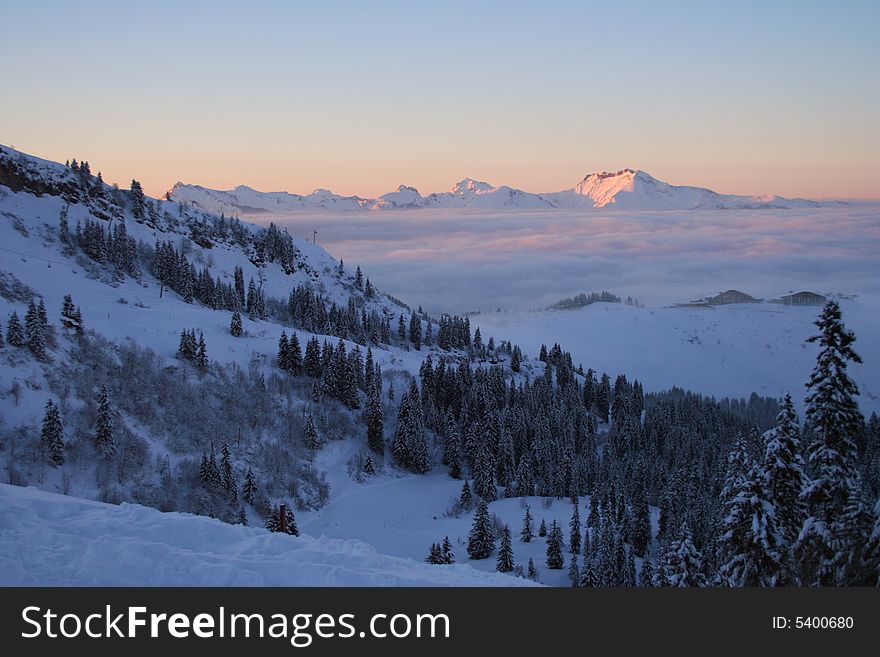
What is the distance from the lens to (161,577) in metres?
14.9

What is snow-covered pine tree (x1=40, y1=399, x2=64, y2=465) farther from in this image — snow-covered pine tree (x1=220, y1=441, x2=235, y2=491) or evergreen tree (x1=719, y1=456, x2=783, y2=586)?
evergreen tree (x1=719, y1=456, x2=783, y2=586)

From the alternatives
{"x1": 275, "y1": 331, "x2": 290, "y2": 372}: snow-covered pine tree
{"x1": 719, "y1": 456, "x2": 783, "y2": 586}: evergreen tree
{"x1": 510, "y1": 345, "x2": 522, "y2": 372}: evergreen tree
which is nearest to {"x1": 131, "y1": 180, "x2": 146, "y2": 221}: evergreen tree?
{"x1": 275, "y1": 331, "x2": 290, "y2": 372}: snow-covered pine tree

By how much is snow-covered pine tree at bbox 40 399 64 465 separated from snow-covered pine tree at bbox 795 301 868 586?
66.0 meters

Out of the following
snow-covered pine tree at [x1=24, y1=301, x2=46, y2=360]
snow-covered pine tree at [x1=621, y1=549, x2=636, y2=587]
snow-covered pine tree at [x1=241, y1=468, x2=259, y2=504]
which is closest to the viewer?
snow-covered pine tree at [x1=621, y1=549, x2=636, y2=587]

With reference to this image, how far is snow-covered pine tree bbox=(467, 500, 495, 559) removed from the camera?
207 ft

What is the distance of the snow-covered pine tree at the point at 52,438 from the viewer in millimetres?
60406

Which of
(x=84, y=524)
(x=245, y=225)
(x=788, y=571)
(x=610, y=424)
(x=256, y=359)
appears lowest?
(x=610, y=424)

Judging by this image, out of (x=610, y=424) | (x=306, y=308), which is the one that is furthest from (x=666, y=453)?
(x=306, y=308)

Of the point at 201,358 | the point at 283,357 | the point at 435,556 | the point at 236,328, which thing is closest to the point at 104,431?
the point at 201,358

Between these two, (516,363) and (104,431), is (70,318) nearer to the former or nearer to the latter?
(104,431)

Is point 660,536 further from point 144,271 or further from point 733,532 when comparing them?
point 144,271

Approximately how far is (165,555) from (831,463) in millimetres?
20454

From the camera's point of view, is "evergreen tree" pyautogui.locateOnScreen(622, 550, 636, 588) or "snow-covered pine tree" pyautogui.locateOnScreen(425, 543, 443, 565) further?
"evergreen tree" pyautogui.locateOnScreen(622, 550, 636, 588)

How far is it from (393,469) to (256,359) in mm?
29224
